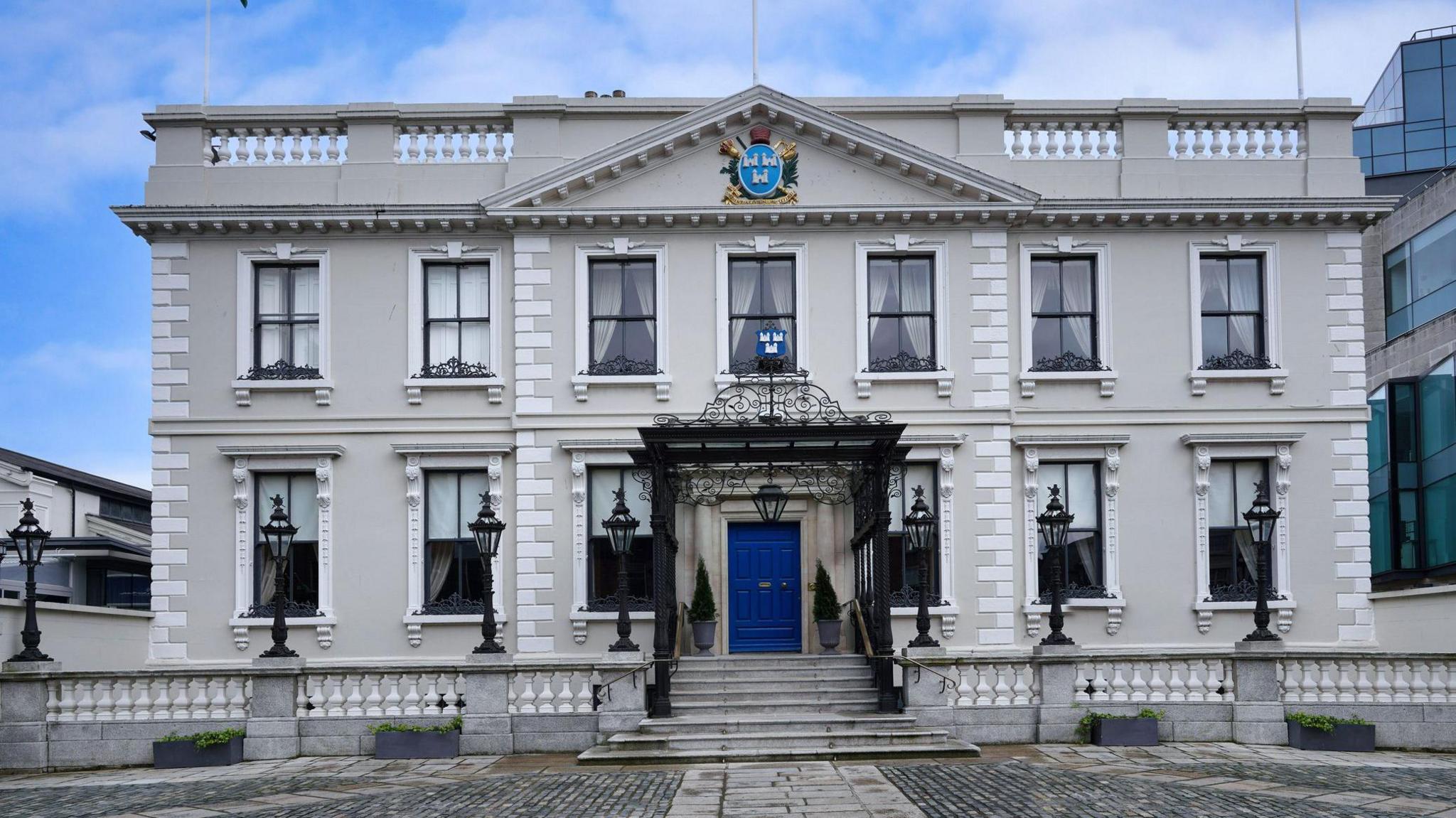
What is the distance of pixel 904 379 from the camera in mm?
22797

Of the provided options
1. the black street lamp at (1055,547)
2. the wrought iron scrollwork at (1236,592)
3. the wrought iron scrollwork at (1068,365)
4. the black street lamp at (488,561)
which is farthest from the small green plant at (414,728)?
the wrought iron scrollwork at (1236,592)

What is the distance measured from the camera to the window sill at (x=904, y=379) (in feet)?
74.4

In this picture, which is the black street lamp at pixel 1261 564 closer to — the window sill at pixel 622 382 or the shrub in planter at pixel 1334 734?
the shrub in planter at pixel 1334 734

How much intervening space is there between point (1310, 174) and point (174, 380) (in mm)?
20249

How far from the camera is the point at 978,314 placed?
75.4 feet

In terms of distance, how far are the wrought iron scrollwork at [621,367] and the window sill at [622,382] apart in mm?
116

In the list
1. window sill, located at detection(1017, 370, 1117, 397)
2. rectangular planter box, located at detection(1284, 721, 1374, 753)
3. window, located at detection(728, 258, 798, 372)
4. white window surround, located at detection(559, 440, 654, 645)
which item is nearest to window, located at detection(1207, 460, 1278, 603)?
window sill, located at detection(1017, 370, 1117, 397)

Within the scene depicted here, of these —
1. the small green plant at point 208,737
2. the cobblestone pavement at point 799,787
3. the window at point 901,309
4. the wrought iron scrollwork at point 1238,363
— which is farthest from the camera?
the wrought iron scrollwork at point 1238,363

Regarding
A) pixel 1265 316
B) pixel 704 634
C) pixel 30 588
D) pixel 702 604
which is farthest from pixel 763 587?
pixel 30 588

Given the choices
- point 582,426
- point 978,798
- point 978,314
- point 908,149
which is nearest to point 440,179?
point 582,426

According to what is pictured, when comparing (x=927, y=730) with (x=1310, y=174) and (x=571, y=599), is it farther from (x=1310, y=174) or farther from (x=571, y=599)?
(x=1310, y=174)

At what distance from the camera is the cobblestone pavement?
1327cm

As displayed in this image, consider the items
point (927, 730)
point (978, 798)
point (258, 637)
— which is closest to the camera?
point (978, 798)

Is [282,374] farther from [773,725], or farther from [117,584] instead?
[117,584]
